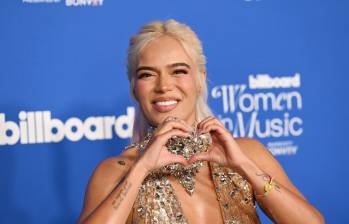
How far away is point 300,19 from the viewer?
339cm

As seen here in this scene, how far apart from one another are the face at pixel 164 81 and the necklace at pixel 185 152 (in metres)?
0.09

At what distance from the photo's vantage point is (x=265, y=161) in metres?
2.30

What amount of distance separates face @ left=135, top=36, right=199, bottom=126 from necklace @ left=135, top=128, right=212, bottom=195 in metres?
0.09

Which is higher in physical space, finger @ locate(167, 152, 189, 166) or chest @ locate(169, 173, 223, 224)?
finger @ locate(167, 152, 189, 166)

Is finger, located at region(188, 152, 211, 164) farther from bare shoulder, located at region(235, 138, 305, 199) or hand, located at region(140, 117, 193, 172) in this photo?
bare shoulder, located at region(235, 138, 305, 199)

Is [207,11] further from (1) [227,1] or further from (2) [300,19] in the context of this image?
(2) [300,19]

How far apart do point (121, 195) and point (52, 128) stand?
3.37 feet

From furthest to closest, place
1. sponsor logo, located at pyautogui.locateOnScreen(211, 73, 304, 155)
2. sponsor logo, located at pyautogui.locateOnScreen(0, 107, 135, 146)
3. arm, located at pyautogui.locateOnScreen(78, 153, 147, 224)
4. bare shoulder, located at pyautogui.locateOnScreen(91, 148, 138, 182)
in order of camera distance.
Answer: sponsor logo, located at pyautogui.locateOnScreen(211, 73, 304, 155), sponsor logo, located at pyautogui.locateOnScreen(0, 107, 135, 146), bare shoulder, located at pyautogui.locateOnScreen(91, 148, 138, 182), arm, located at pyautogui.locateOnScreen(78, 153, 147, 224)

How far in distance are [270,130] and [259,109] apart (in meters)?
0.12

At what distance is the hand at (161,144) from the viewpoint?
200cm

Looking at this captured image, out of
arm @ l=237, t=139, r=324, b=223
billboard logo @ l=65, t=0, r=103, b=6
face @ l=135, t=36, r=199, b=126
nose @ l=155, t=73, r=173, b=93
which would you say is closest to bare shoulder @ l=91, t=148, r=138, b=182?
face @ l=135, t=36, r=199, b=126

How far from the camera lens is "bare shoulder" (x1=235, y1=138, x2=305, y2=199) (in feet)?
7.39

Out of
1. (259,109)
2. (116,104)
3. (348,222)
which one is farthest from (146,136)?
(348,222)

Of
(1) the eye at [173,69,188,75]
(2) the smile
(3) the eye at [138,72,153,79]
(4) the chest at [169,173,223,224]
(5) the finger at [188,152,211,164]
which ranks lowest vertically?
(4) the chest at [169,173,223,224]
